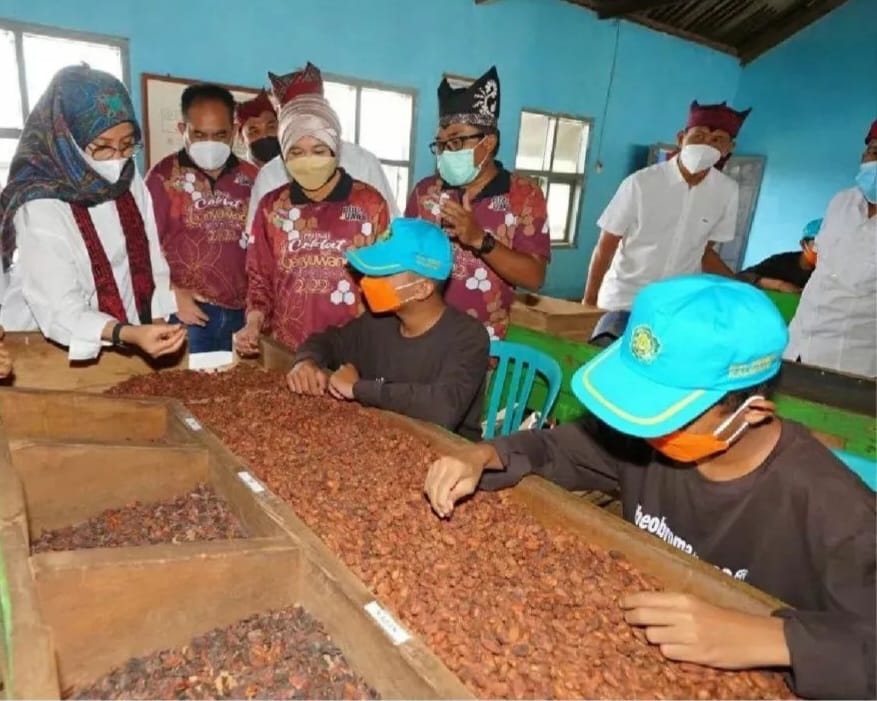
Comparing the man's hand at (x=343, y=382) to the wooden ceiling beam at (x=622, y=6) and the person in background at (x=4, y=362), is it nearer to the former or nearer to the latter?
the person in background at (x=4, y=362)

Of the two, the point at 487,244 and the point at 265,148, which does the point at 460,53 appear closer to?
the point at 265,148

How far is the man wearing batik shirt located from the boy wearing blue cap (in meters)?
1.40

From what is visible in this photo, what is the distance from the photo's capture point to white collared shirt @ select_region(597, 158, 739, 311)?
12.2ft

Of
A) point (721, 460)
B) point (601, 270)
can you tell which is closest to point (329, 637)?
point (721, 460)

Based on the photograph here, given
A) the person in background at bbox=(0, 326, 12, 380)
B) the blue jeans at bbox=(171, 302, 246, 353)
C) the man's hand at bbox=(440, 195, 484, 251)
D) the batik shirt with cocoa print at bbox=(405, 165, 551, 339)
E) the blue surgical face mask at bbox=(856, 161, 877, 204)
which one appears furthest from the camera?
the blue jeans at bbox=(171, 302, 246, 353)

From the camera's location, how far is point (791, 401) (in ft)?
7.34

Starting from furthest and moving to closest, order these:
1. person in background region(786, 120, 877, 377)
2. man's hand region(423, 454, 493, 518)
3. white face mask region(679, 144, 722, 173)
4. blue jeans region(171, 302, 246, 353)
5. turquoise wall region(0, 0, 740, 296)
A: turquoise wall region(0, 0, 740, 296) → white face mask region(679, 144, 722, 173) → blue jeans region(171, 302, 246, 353) → person in background region(786, 120, 877, 377) → man's hand region(423, 454, 493, 518)

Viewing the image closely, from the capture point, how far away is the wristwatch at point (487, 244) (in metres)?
2.51

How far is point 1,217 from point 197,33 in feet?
14.4

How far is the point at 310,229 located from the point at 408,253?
75 centimetres

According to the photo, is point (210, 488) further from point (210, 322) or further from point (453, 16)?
point (453, 16)

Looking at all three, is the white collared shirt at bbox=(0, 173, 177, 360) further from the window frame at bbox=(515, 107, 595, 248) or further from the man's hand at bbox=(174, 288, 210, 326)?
the window frame at bbox=(515, 107, 595, 248)

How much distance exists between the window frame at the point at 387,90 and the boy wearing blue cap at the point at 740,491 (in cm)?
589

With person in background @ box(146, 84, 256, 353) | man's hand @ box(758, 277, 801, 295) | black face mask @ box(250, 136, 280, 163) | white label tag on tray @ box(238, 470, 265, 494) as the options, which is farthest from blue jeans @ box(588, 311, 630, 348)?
black face mask @ box(250, 136, 280, 163)
